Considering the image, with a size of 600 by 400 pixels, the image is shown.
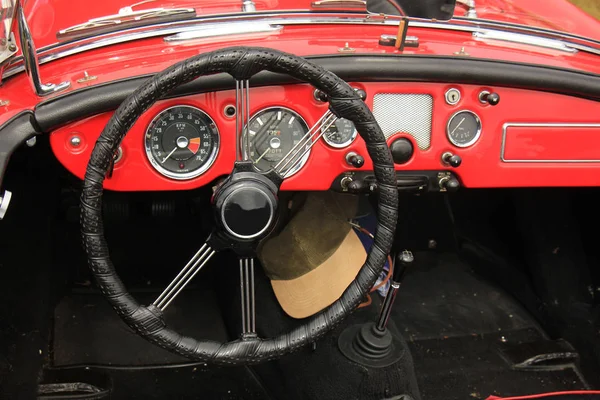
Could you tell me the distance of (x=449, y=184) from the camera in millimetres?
1724

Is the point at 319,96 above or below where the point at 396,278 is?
above

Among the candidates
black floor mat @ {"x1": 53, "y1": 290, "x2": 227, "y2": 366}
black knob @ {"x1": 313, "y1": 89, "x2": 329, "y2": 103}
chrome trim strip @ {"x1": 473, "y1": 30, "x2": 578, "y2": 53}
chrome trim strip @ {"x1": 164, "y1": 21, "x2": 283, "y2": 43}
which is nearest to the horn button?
black knob @ {"x1": 313, "y1": 89, "x2": 329, "y2": 103}

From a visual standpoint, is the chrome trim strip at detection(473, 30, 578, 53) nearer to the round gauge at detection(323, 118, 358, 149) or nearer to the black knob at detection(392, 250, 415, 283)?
the round gauge at detection(323, 118, 358, 149)

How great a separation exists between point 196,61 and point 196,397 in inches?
53.1

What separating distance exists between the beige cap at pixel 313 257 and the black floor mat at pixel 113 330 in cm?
56

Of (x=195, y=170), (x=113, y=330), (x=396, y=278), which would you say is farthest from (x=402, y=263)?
(x=113, y=330)

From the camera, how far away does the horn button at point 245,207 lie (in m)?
1.30

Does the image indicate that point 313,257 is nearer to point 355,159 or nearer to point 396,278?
point 396,278

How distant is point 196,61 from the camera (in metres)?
1.24

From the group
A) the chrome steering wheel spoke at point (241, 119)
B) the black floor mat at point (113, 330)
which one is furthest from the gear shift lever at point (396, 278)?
the black floor mat at point (113, 330)

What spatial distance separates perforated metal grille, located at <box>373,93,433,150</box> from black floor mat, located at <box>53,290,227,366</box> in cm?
122

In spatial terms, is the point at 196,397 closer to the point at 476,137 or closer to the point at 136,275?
the point at 136,275

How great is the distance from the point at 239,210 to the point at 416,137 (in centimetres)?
64

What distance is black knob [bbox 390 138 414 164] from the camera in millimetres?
1649
